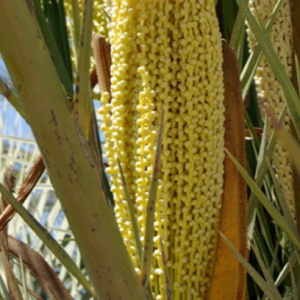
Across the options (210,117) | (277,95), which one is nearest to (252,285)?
(277,95)

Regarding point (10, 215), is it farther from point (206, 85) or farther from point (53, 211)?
point (53, 211)

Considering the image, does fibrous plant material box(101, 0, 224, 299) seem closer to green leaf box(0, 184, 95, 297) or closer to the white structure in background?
green leaf box(0, 184, 95, 297)

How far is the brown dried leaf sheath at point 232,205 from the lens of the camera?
0.67m

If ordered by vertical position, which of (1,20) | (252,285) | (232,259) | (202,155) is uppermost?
(1,20)

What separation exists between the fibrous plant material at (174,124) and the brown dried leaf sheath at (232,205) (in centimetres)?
1

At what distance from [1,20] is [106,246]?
17 centimetres

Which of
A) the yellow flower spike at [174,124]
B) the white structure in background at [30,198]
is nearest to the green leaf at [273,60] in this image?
the yellow flower spike at [174,124]

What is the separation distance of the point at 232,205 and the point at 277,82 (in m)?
0.19

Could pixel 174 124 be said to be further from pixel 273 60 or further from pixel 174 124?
pixel 273 60

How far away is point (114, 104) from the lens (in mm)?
693

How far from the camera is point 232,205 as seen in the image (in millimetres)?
685

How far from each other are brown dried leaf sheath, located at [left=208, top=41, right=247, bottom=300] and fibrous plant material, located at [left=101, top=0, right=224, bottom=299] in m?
0.01

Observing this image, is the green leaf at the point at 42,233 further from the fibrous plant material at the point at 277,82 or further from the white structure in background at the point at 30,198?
the white structure in background at the point at 30,198

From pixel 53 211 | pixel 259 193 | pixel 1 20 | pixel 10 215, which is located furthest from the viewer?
pixel 53 211
